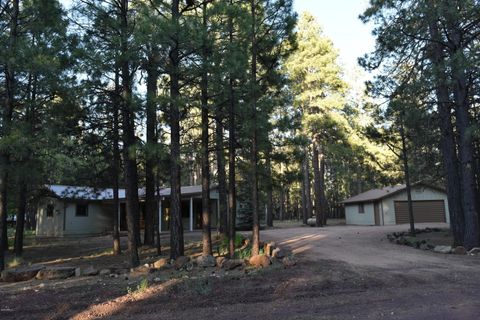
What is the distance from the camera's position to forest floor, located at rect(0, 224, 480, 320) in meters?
6.39

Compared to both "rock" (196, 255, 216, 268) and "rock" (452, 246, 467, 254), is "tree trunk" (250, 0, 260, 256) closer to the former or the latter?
"rock" (196, 255, 216, 268)

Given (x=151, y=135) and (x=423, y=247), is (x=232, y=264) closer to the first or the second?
(x=151, y=135)

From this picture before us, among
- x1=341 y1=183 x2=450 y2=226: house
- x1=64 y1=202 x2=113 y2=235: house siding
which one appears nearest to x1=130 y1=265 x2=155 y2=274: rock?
x1=64 y1=202 x2=113 y2=235: house siding

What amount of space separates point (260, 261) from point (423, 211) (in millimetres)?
26204

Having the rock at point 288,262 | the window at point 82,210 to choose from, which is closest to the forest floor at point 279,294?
the rock at point 288,262

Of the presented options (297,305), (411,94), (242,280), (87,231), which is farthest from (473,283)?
(87,231)

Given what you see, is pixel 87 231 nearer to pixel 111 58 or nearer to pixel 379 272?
pixel 111 58

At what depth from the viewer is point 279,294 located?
761 centimetres

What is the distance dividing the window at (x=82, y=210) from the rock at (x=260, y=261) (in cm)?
2304

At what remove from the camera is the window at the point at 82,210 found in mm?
30681

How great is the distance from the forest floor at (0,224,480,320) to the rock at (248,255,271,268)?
12.5 inches

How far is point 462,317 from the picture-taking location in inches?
230

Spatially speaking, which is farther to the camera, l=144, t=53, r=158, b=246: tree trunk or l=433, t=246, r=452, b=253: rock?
l=433, t=246, r=452, b=253: rock

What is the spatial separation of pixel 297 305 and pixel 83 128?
9.00 meters
